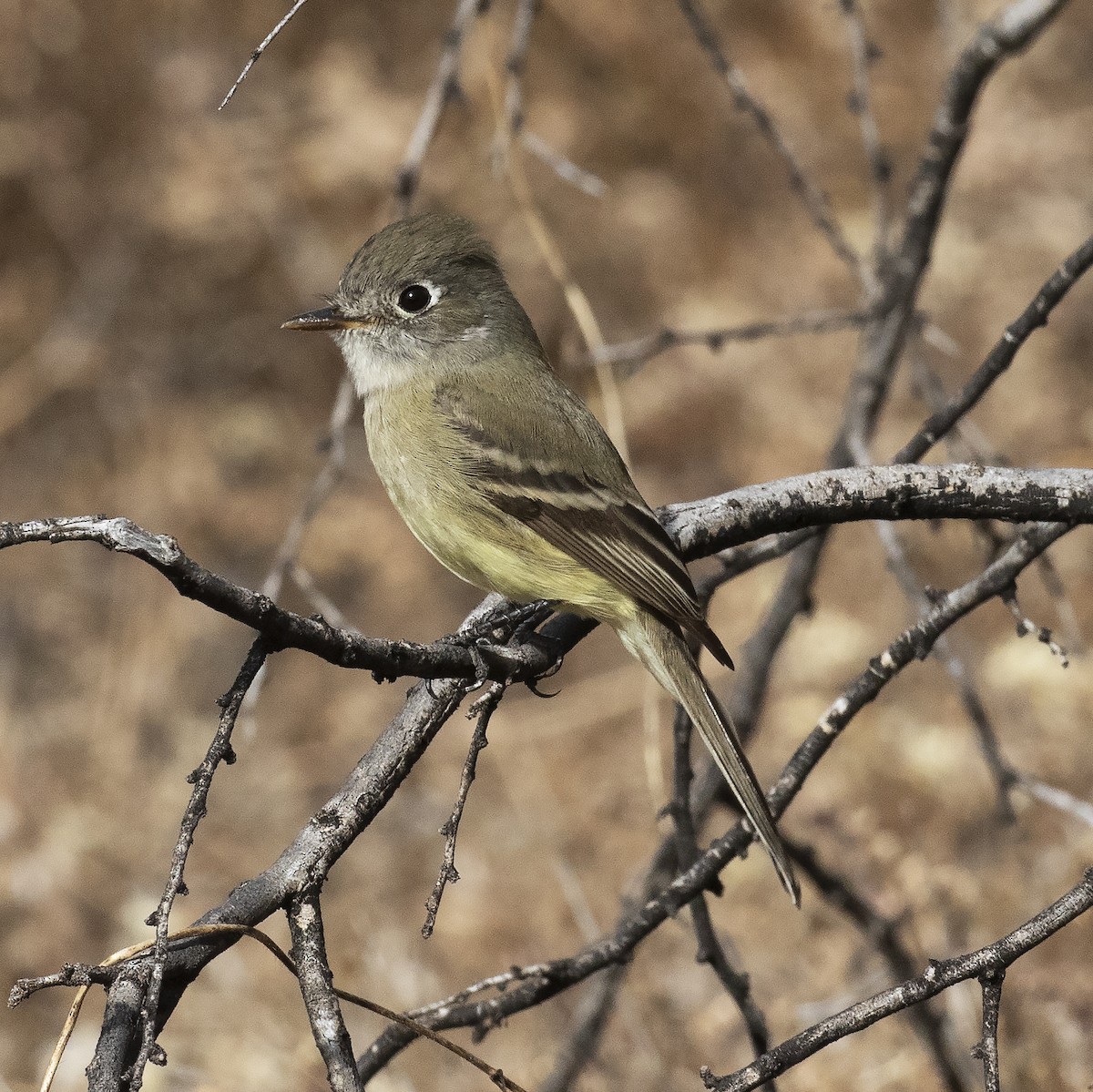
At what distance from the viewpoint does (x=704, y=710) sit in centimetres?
327

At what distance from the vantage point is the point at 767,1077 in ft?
6.71

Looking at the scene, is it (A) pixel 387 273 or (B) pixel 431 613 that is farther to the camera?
(B) pixel 431 613

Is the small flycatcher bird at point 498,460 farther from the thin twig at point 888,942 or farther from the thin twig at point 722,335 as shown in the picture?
the thin twig at point 888,942

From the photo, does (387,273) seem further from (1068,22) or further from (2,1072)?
(1068,22)

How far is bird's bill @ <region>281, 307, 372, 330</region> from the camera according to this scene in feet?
12.9

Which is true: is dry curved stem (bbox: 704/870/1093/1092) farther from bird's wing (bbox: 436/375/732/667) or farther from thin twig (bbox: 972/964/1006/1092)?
bird's wing (bbox: 436/375/732/667)

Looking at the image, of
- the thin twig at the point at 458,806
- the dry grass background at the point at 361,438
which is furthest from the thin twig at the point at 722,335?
the thin twig at the point at 458,806

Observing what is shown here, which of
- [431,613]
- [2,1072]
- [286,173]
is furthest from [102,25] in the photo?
[2,1072]

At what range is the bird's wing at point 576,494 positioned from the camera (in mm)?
3200

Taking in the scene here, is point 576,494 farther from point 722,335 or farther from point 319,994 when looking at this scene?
point 319,994

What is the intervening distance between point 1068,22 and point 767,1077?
32.4 feet

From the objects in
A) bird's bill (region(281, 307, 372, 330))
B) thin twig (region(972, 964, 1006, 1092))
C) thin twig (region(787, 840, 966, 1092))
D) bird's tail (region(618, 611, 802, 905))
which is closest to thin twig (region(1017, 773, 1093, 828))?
thin twig (region(787, 840, 966, 1092))

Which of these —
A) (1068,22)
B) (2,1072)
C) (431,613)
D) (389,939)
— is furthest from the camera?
(1068,22)

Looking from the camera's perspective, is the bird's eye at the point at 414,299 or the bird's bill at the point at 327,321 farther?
the bird's eye at the point at 414,299
